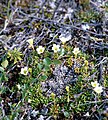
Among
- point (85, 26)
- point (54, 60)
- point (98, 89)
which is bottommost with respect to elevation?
point (98, 89)

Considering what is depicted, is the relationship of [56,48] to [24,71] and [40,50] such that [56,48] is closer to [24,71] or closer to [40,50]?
[40,50]

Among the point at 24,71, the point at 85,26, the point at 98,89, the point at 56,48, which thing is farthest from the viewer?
the point at 85,26

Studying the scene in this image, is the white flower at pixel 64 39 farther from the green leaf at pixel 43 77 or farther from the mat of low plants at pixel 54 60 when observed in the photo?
the green leaf at pixel 43 77

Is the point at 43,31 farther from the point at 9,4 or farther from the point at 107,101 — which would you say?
the point at 107,101

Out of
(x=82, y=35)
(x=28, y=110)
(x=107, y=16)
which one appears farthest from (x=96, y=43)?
(x=28, y=110)

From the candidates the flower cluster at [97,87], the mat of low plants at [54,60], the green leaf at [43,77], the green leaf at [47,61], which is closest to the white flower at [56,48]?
the mat of low plants at [54,60]

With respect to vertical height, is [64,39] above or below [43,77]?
above

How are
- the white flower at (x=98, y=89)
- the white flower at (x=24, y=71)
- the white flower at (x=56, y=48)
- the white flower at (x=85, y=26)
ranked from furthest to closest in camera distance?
the white flower at (x=85, y=26), the white flower at (x=56, y=48), the white flower at (x=24, y=71), the white flower at (x=98, y=89)

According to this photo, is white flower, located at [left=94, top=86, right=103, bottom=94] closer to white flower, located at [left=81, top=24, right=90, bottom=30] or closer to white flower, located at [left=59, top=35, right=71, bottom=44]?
white flower, located at [left=59, top=35, right=71, bottom=44]

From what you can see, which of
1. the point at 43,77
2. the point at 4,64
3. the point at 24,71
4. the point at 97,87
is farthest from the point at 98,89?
the point at 4,64

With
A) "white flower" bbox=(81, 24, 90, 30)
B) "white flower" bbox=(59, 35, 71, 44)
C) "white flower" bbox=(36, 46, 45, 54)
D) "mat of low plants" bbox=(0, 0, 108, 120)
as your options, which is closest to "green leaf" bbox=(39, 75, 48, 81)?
"mat of low plants" bbox=(0, 0, 108, 120)
